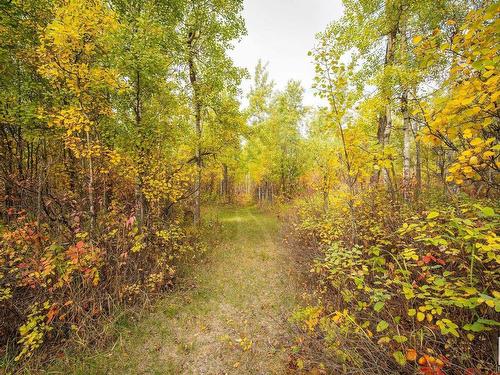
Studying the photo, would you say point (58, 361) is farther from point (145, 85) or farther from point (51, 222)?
point (145, 85)

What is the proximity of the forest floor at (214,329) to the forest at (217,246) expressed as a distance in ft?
0.14

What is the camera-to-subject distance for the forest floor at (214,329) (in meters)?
4.15

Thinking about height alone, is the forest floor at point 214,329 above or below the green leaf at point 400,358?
below

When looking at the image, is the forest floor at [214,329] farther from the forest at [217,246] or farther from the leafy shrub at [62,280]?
the leafy shrub at [62,280]

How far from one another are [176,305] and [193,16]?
11701 millimetres

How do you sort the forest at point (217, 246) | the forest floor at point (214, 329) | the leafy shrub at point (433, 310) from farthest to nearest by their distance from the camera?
the forest floor at point (214, 329), the forest at point (217, 246), the leafy shrub at point (433, 310)

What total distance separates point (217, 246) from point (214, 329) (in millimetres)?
5384

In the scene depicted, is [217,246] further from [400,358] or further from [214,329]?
[400,358]

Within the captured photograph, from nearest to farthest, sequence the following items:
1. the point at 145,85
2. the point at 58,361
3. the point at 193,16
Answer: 1. the point at 58,361
2. the point at 145,85
3. the point at 193,16

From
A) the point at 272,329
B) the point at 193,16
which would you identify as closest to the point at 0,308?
the point at 272,329

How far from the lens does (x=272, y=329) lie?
5055mm

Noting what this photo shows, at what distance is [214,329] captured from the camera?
17.0ft

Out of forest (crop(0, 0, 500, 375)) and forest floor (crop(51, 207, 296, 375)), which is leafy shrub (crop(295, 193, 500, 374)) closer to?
forest (crop(0, 0, 500, 375))

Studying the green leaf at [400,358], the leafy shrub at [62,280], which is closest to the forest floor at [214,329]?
the leafy shrub at [62,280]
